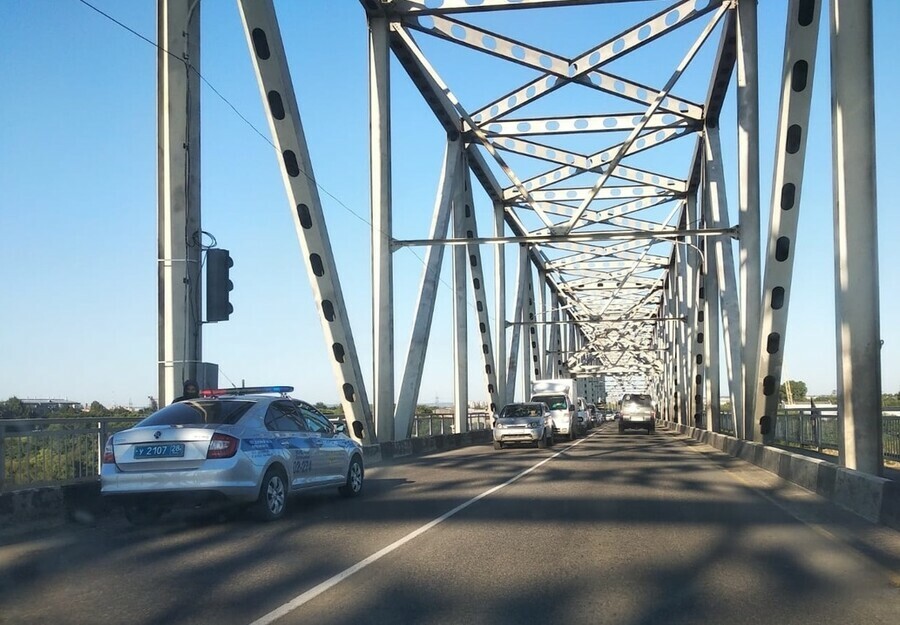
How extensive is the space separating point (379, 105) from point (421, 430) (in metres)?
11.8

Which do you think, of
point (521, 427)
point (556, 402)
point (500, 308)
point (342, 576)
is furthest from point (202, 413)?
point (500, 308)

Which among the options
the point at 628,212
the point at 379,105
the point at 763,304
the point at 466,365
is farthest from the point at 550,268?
the point at 763,304

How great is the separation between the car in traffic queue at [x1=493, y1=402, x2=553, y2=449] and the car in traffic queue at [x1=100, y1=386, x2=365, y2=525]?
58.0ft

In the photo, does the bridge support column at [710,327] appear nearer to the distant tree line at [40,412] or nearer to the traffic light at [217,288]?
the distant tree line at [40,412]

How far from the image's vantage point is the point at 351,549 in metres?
8.95

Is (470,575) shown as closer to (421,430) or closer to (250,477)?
(250,477)

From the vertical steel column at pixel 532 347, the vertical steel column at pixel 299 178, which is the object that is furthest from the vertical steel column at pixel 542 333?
the vertical steel column at pixel 299 178

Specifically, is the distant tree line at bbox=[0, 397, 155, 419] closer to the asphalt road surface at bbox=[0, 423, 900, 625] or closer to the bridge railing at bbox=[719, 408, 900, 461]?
the asphalt road surface at bbox=[0, 423, 900, 625]

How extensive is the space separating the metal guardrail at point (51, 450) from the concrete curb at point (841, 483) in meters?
9.28

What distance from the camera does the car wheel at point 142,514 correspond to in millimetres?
10922

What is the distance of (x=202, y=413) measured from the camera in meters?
11.0

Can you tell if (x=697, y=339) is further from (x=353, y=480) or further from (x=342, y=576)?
(x=342, y=576)

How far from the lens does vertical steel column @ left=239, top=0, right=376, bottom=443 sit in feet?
63.2

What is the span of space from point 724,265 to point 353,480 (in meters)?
21.7
